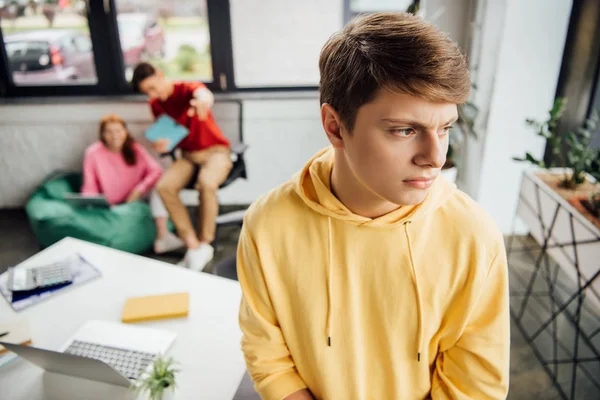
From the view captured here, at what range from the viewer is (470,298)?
95 cm

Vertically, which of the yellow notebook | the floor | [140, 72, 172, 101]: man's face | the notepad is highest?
[140, 72, 172, 101]: man's face

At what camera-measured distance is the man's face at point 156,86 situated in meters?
3.09

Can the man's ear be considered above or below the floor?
above

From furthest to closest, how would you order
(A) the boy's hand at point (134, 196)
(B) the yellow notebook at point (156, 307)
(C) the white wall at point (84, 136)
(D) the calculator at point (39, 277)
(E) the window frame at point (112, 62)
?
(C) the white wall at point (84, 136)
(E) the window frame at point (112, 62)
(A) the boy's hand at point (134, 196)
(D) the calculator at point (39, 277)
(B) the yellow notebook at point (156, 307)

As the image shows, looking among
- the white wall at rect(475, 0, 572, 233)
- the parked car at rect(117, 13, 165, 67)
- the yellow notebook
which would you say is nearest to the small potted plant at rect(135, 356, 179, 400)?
the yellow notebook

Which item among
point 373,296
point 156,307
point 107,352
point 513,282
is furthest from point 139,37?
point 373,296

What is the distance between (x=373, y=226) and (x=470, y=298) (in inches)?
9.1

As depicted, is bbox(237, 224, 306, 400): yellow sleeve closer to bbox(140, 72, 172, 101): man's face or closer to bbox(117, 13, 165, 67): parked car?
bbox(140, 72, 172, 101): man's face

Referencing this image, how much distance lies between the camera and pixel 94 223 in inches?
118

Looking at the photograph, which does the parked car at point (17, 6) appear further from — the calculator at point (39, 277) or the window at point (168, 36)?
the calculator at point (39, 277)

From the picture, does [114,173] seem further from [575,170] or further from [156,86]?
[575,170]

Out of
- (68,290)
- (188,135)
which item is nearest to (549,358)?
(68,290)

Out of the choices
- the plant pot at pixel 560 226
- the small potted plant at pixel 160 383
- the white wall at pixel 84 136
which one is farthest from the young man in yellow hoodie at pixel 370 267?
the white wall at pixel 84 136

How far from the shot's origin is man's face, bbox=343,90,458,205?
80 centimetres
